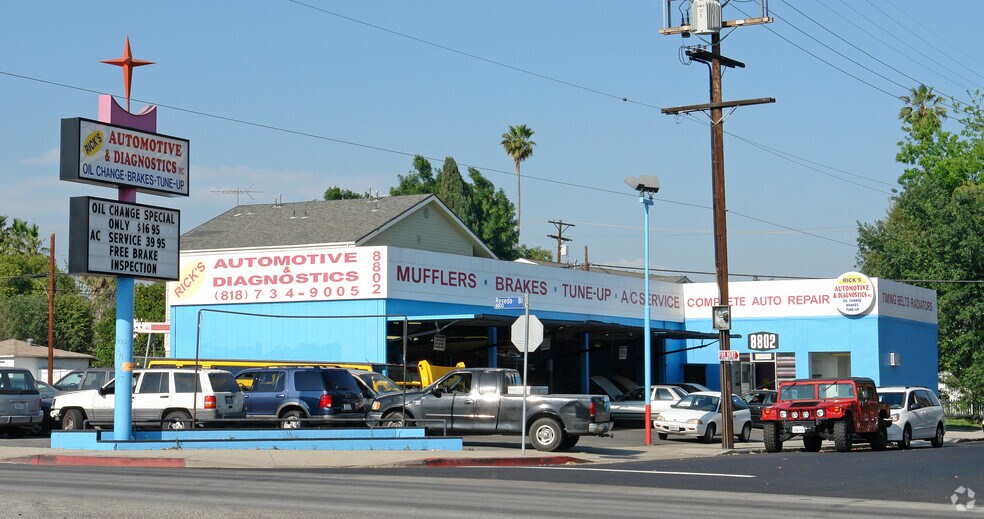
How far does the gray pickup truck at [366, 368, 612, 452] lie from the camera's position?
2447 cm

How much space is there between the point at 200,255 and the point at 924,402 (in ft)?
74.2

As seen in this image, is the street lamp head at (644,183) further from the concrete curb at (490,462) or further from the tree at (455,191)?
the tree at (455,191)

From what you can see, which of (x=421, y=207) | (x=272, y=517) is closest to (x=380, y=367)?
(x=421, y=207)

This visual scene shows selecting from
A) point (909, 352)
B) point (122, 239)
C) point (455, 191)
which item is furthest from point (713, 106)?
point (455, 191)

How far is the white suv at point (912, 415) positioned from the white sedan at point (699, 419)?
3753 millimetres

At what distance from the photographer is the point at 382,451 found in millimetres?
23375

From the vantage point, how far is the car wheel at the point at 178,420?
1003 inches

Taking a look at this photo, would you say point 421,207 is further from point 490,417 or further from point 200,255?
point 490,417

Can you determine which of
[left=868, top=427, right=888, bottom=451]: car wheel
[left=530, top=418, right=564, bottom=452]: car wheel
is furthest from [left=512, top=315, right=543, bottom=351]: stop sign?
[left=868, top=427, right=888, bottom=451]: car wheel

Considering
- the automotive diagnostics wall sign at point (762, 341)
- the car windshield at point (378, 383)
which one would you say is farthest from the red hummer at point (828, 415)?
the automotive diagnostics wall sign at point (762, 341)

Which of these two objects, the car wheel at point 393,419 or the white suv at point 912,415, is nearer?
the car wheel at point 393,419

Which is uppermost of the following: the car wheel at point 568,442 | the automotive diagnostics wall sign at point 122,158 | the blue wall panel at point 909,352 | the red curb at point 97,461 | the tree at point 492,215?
the tree at point 492,215

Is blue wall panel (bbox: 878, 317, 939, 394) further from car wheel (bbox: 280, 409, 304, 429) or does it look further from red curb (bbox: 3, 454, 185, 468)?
red curb (bbox: 3, 454, 185, 468)

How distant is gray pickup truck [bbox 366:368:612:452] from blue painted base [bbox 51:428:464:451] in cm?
42
